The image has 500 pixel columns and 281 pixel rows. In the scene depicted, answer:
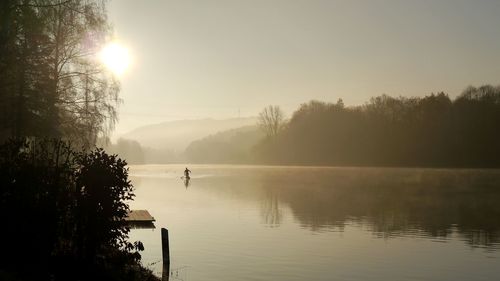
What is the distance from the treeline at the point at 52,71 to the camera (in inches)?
623

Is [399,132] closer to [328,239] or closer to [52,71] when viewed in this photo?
[328,239]

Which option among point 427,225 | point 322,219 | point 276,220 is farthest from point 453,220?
point 276,220

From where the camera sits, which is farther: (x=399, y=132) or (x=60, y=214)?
(x=399, y=132)

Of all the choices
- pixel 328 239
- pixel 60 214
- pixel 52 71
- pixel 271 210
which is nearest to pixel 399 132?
pixel 271 210

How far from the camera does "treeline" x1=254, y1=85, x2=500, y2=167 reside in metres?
106

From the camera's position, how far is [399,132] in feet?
392

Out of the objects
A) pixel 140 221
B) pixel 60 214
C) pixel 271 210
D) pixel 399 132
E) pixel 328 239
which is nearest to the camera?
pixel 60 214

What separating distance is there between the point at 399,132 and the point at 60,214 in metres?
114

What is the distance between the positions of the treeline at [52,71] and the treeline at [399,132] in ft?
304

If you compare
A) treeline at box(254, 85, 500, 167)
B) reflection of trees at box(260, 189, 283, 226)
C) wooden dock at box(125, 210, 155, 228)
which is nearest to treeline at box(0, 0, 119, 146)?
wooden dock at box(125, 210, 155, 228)

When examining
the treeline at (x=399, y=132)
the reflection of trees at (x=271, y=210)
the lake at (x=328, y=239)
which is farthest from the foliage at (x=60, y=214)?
the treeline at (x=399, y=132)

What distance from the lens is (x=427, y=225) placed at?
28.9 m

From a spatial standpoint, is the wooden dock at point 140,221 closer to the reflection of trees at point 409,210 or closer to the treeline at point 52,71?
the treeline at point 52,71

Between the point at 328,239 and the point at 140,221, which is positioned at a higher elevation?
the point at 140,221
